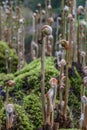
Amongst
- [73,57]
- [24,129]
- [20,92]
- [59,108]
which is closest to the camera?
[24,129]

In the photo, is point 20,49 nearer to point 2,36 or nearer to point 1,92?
point 2,36

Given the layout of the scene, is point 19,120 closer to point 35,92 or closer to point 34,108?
point 34,108

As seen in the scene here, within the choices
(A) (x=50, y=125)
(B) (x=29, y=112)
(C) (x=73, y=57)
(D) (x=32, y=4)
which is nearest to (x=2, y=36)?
(C) (x=73, y=57)

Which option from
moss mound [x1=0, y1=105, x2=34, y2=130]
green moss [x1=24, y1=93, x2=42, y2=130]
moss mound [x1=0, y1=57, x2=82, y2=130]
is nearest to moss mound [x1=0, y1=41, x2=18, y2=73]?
moss mound [x1=0, y1=57, x2=82, y2=130]

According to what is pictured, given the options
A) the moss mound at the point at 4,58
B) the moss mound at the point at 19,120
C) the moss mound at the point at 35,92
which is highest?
the moss mound at the point at 4,58

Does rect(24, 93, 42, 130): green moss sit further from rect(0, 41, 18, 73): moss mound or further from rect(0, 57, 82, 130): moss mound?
rect(0, 41, 18, 73): moss mound

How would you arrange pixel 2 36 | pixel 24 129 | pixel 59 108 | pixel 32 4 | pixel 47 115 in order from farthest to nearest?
1. pixel 32 4
2. pixel 2 36
3. pixel 59 108
4. pixel 24 129
5. pixel 47 115

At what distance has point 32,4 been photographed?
26.0ft

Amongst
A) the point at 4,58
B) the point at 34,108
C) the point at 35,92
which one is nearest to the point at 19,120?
the point at 34,108

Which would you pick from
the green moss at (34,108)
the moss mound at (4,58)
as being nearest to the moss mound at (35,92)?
the green moss at (34,108)

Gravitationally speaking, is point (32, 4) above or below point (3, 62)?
above

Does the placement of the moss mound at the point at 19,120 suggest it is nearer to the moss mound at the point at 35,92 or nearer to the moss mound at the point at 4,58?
the moss mound at the point at 35,92

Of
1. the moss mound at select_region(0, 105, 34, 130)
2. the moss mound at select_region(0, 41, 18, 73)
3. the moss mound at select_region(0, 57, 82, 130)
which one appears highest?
the moss mound at select_region(0, 41, 18, 73)

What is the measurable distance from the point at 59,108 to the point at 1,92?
36 centimetres
